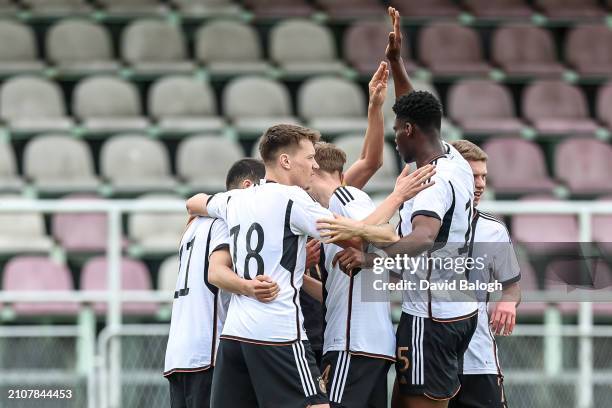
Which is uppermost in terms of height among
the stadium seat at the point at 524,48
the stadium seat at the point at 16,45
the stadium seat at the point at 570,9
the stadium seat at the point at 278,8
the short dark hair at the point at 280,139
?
the stadium seat at the point at 570,9

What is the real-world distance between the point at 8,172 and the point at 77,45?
6.89 ft

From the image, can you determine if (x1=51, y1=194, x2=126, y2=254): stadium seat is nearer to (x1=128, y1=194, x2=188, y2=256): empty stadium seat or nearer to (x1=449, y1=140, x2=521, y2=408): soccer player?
(x1=128, y1=194, x2=188, y2=256): empty stadium seat

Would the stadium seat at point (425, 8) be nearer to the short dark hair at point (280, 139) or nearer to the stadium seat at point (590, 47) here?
the stadium seat at point (590, 47)

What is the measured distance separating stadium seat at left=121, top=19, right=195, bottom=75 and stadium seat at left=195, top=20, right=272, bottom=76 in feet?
0.68

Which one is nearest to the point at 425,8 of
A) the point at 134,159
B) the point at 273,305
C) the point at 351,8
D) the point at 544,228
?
the point at 351,8

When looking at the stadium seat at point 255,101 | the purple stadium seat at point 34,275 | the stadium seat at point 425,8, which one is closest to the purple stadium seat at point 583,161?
the stadium seat at point 425,8

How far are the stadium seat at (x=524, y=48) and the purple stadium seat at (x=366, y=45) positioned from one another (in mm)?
1016

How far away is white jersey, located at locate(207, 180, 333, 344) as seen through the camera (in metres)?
5.59

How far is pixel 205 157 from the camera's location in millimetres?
11531

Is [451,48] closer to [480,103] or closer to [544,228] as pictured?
[480,103]

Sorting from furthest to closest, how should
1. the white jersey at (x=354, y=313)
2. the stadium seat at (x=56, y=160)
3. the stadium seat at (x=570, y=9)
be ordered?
1. the stadium seat at (x=570, y=9)
2. the stadium seat at (x=56, y=160)
3. the white jersey at (x=354, y=313)

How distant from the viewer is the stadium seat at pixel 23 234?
32.8 feet

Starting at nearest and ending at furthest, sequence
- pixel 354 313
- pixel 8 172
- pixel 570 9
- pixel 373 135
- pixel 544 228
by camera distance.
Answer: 1. pixel 354 313
2. pixel 373 135
3. pixel 544 228
4. pixel 8 172
5. pixel 570 9

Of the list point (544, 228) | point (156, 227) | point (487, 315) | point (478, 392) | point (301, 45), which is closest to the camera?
point (478, 392)
